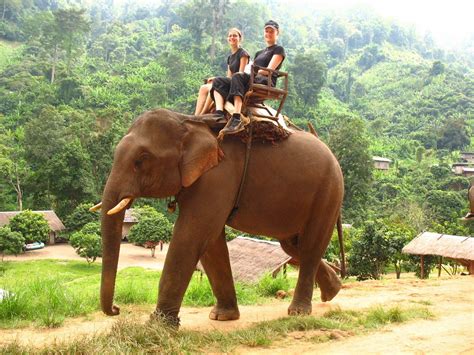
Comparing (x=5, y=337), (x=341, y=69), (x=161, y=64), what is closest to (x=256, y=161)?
(x=5, y=337)

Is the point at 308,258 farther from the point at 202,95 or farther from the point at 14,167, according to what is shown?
the point at 14,167

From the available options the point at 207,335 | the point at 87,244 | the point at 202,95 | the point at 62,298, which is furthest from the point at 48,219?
the point at 207,335

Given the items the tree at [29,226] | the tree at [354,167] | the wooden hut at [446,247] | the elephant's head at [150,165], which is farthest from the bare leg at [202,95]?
the tree at [354,167]

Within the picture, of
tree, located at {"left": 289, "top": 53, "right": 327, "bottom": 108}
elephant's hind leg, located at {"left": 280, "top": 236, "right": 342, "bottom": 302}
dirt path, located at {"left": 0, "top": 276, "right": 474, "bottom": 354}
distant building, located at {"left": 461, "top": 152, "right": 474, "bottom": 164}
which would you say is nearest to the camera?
dirt path, located at {"left": 0, "top": 276, "right": 474, "bottom": 354}

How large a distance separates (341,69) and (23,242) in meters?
77.2

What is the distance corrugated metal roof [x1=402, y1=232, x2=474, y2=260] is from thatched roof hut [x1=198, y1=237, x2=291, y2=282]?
26.9ft

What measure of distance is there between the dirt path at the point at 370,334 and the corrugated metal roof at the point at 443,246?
366 inches

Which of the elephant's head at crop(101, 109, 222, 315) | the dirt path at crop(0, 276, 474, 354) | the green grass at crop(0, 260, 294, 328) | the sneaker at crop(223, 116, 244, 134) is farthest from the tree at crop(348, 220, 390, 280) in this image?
the elephant's head at crop(101, 109, 222, 315)

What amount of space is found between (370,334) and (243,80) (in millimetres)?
3004

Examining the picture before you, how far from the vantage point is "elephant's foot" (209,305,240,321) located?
5.96 metres

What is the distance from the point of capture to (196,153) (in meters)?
4.98

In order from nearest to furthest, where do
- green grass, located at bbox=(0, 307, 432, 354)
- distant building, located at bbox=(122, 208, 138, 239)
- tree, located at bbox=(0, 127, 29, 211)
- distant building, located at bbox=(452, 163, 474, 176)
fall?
green grass, located at bbox=(0, 307, 432, 354) → distant building, located at bbox=(122, 208, 138, 239) → tree, located at bbox=(0, 127, 29, 211) → distant building, located at bbox=(452, 163, 474, 176)

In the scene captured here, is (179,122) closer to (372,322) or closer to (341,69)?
(372,322)

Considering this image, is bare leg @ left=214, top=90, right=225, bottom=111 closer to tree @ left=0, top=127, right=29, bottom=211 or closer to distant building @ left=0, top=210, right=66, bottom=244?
distant building @ left=0, top=210, right=66, bottom=244
